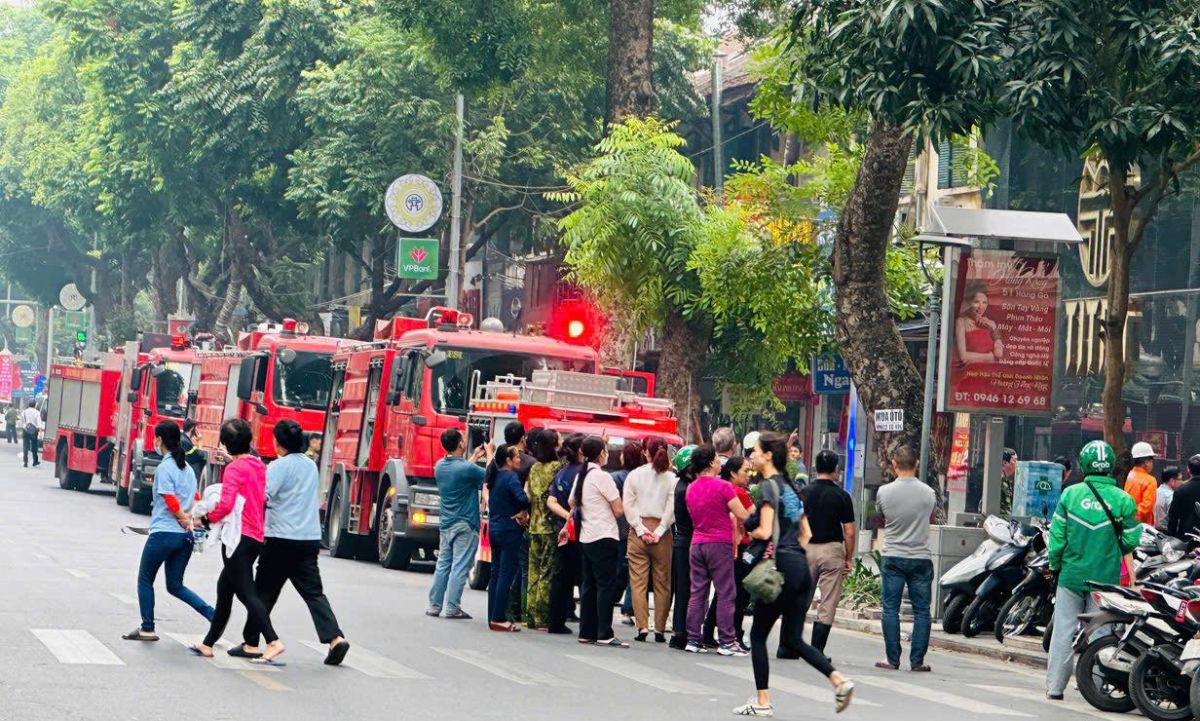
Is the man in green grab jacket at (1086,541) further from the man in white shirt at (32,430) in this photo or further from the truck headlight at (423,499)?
the man in white shirt at (32,430)

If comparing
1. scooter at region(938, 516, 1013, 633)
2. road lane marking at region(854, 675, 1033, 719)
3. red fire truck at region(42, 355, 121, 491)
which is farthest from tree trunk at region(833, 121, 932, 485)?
red fire truck at region(42, 355, 121, 491)

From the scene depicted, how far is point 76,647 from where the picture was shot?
13.4 metres

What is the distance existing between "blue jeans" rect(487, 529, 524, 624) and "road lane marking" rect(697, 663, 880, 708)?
7.25 ft

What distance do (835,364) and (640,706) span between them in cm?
1959

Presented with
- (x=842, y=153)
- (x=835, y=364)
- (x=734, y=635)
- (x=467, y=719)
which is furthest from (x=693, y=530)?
(x=835, y=364)

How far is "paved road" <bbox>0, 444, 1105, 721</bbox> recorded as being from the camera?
1121cm

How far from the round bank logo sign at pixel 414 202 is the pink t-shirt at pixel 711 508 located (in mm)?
23175

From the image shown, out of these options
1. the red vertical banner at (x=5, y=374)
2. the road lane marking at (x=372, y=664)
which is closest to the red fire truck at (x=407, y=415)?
the road lane marking at (x=372, y=664)

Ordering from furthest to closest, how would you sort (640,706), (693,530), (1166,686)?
(693,530) < (1166,686) < (640,706)

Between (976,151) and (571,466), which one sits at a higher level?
(976,151)

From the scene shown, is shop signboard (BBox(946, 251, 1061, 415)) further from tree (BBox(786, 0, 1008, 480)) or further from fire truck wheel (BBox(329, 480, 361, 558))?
fire truck wheel (BBox(329, 480, 361, 558))

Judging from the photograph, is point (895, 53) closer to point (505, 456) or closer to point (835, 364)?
point (505, 456)

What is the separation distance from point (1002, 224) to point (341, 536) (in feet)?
34.7

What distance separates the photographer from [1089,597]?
13.9 m
